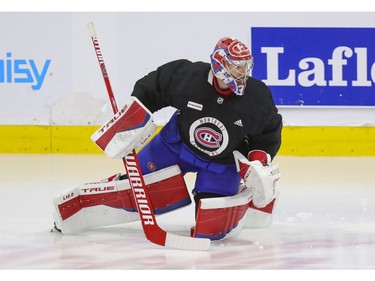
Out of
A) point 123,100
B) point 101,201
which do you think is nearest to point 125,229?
point 101,201

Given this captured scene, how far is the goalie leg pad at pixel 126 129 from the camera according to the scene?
11.1ft

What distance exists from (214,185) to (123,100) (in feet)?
7.76

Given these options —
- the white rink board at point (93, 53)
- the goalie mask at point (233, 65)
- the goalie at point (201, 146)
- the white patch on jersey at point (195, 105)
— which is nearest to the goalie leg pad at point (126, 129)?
the goalie at point (201, 146)

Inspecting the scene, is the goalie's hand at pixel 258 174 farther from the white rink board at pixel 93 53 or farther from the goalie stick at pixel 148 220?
the white rink board at pixel 93 53

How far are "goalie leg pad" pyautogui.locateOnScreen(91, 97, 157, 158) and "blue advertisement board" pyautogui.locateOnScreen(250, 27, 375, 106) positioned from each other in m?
2.41

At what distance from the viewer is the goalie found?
3.38 m

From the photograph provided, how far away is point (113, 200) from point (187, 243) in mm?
449

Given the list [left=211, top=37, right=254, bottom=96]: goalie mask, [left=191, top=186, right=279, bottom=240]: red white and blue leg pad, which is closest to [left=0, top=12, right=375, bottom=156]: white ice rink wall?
[left=191, top=186, right=279, bottom=240]: red white and blue leg pad

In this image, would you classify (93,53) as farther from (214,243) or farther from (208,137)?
(214,243)

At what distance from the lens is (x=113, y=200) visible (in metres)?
3.62

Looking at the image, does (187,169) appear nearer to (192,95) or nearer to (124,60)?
(192,95)

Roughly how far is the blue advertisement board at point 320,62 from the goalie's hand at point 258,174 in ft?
7.59

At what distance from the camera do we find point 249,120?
11.2 ft

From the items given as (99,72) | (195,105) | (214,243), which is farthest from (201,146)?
(99,72)
